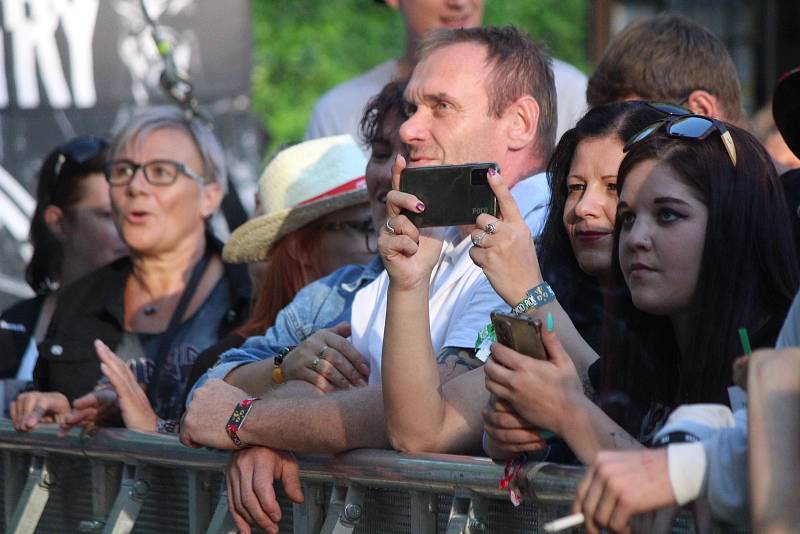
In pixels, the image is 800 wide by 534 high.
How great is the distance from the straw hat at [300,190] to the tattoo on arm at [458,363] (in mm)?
1518

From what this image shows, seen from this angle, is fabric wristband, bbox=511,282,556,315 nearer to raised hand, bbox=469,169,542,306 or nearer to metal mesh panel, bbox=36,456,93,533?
raised hand, bbox=469,169,542,306

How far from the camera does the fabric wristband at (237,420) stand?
3.58 metres

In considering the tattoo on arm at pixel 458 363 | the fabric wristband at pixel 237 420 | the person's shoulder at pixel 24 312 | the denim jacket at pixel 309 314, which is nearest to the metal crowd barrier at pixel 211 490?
the fabric wristband at pixel 237 420

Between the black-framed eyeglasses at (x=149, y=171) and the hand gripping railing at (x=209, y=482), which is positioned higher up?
the black-framed eyeglasses at (x=149, y=171)

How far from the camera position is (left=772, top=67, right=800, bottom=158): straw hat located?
2865mm

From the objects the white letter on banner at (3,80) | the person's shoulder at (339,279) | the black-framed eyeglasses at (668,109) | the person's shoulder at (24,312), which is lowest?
the person's shoulder at (24,312)

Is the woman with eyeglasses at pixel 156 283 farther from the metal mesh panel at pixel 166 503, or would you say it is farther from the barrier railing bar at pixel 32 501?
the metal mesh panel at pixel 166 503

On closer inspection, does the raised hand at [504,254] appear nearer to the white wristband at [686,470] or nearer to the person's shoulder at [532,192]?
the person's shoulder at [532,192]

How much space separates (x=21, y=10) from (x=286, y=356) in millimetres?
3935

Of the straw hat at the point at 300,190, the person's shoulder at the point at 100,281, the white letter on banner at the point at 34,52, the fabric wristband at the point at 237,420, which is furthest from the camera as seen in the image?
the white letter on banner at the point at 34,52

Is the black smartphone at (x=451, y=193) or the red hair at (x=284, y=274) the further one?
the red hair at (x=284, y=274)

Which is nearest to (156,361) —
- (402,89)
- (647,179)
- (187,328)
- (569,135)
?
(187,328)

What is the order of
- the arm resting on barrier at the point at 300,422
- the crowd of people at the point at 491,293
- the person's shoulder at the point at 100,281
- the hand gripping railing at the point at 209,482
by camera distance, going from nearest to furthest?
the crowd of people at the point at 491,293 → the hand gripping railing at the point at 209,482 → the arm resting on barrier at the point at 300,422 → the person's shoulder at the point at 100,281

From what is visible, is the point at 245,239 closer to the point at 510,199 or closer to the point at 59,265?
the point at 59,265
